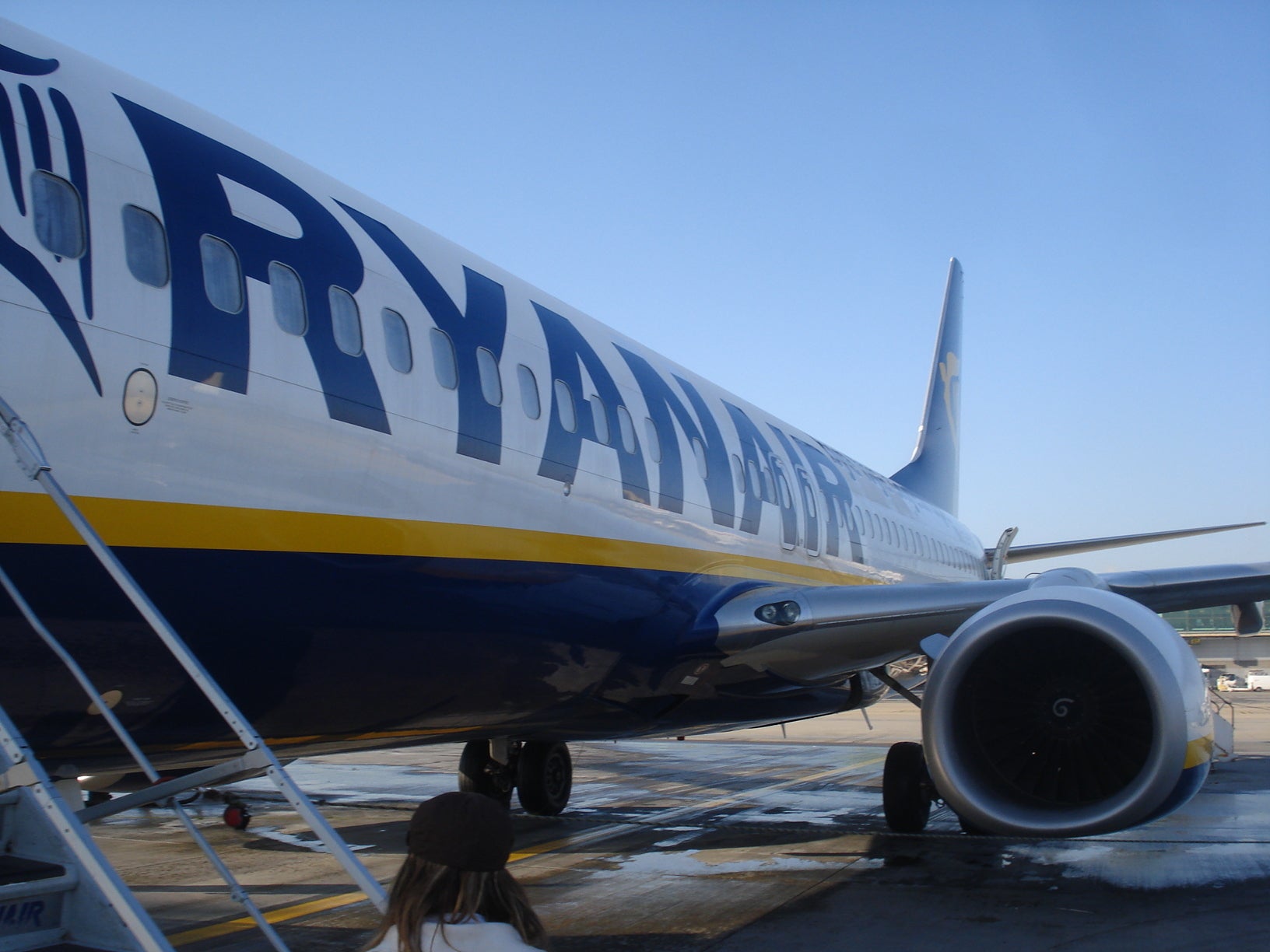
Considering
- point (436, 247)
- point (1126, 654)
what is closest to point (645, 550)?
point (436, 247)

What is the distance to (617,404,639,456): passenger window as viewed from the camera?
6.91 meters

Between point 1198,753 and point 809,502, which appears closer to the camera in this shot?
point 1198,753

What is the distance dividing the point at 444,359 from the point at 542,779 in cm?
594

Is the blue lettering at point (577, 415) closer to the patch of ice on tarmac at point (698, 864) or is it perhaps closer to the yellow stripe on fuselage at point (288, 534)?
the yellow stripe on fuselage at point (288, 534)

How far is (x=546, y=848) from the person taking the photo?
27.4 feet

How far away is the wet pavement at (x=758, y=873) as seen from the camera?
564 cm

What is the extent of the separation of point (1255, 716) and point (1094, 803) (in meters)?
29.1

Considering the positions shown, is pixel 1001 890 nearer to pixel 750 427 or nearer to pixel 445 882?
pixel 750 427

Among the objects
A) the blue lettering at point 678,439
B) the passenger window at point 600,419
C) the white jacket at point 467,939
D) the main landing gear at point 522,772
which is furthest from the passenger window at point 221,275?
the main landing gear at point 522,772

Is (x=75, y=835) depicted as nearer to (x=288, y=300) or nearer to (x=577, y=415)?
(x=288, y=300)

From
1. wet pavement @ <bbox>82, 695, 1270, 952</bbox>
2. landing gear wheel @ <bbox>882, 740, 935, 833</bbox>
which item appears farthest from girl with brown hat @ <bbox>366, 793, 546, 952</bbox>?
landing gear wheel @ <bbox>882, 740, 935, 833</bbox>

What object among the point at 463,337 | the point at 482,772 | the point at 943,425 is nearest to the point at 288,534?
the point at 463,337

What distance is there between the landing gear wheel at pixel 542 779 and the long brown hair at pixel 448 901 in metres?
8.72

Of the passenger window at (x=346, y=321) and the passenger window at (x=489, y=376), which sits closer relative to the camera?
the passenger window at (x=346, y=321)
